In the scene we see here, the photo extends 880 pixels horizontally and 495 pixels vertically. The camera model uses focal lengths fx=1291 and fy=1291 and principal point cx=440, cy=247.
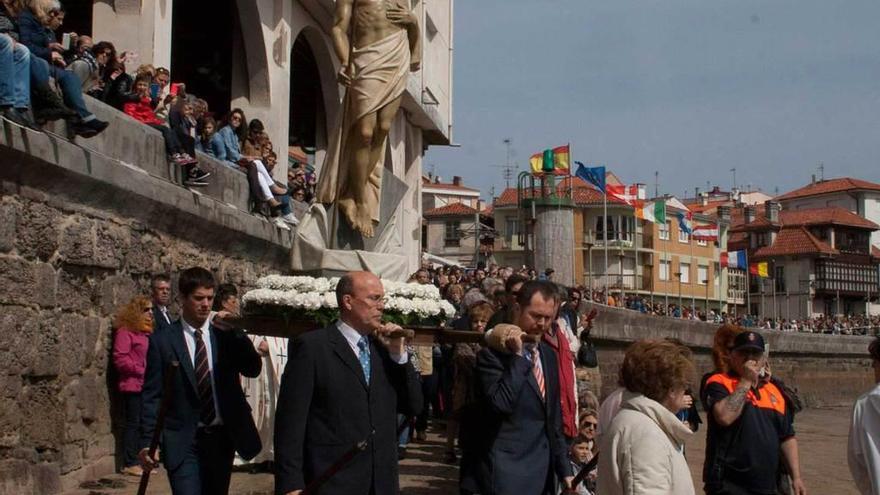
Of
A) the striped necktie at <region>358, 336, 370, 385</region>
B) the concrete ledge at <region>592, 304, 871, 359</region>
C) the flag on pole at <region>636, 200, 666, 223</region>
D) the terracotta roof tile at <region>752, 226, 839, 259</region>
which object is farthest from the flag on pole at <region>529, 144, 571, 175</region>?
the terracotta roof tile at <region>752, 226, 839, 259</region>

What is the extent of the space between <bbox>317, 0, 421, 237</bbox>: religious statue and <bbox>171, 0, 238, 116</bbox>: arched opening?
38.4 feet

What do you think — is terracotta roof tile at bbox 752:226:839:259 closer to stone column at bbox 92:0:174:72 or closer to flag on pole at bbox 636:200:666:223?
flag on pole at bbox 636:200:666:223

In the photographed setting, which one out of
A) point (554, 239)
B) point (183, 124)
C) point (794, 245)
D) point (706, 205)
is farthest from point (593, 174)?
point (706, 205)

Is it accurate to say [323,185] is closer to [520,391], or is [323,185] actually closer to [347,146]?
[347,146]

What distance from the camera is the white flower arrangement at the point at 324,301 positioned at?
8.16 metres

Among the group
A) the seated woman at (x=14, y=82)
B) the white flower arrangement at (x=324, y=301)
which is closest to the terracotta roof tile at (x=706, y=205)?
the white flower arrangement at (x=324, y=301)

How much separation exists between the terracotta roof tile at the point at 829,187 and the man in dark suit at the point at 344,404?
348 feet

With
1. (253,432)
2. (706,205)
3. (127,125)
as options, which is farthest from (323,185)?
(706,205)

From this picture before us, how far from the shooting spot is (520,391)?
6.32 m

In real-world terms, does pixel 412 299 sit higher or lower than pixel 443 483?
higher

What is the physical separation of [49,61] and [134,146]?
4.91ft

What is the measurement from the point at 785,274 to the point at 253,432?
9467 centimetres

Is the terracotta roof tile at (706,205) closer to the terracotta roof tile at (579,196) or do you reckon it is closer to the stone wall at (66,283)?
the terracotta roof tile at (579,196)

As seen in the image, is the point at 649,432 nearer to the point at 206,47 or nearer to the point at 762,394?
the point at 762,394
